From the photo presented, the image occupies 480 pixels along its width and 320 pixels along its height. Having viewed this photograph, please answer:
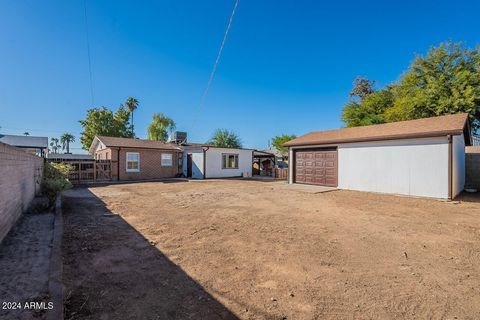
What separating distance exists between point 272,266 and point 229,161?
19.0 meters

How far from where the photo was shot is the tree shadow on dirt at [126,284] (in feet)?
8.02

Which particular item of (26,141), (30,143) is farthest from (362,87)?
(26,141)

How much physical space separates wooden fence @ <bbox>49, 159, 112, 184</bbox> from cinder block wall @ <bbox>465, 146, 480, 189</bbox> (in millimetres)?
22402

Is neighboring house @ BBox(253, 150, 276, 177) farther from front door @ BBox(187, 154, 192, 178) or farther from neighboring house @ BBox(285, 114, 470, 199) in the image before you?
neighboring house @ BBox(285, 114, 470, 199)

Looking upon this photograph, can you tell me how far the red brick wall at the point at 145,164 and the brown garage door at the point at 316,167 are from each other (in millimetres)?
11375

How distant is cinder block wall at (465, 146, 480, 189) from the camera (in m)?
12.5

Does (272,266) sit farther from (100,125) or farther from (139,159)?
(100,125)

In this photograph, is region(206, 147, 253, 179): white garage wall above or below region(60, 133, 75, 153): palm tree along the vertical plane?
below

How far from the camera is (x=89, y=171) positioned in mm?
16625

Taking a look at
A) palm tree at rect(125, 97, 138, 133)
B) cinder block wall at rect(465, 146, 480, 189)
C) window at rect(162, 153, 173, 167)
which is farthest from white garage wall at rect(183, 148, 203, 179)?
palm tree at rect(125, 97, 138, 133)

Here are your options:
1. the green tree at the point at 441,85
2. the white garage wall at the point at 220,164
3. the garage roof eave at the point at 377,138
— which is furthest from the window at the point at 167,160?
the green tree at the point at 441,85

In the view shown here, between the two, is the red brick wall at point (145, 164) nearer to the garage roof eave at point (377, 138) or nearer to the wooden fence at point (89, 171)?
the wooden fence at point (89, 171)

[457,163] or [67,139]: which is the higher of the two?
[67,139]

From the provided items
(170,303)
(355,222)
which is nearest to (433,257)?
(355,222)
